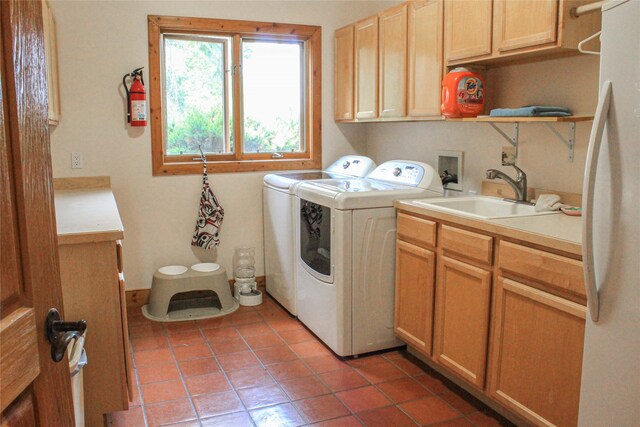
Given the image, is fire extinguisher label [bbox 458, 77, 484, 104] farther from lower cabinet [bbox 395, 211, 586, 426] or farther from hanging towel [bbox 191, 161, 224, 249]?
hanging towel [bbox 191, 161, 224, 249]

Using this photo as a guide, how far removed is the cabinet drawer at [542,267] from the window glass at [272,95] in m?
2.44

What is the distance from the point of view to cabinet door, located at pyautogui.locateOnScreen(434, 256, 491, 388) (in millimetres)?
2404

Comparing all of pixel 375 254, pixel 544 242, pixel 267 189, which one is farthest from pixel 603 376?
pixel 267 189

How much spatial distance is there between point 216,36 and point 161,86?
1.82 feet

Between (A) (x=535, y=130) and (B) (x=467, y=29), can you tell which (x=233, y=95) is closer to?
(B) (x=467, y=29)

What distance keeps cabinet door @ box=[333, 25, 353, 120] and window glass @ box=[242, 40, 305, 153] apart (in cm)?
27

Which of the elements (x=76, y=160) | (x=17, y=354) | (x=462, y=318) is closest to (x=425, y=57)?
(x=462, y=318)

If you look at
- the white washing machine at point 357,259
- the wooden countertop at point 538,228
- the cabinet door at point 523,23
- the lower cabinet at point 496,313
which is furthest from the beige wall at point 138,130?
the wooden countertop at point 538,228

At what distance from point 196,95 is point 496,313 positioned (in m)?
2.71

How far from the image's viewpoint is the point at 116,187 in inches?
151

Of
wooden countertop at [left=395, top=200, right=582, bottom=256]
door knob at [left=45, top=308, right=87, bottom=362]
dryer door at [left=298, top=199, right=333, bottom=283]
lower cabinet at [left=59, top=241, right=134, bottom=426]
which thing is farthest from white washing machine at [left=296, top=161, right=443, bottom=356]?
door knob at [left=45, top=308, right=87, bottom=362]

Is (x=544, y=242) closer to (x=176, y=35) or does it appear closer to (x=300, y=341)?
(x=300, y=341)

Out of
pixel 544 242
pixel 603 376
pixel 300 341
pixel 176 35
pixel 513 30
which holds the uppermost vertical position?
pixel 176 35

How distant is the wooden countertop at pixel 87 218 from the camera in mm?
2137
